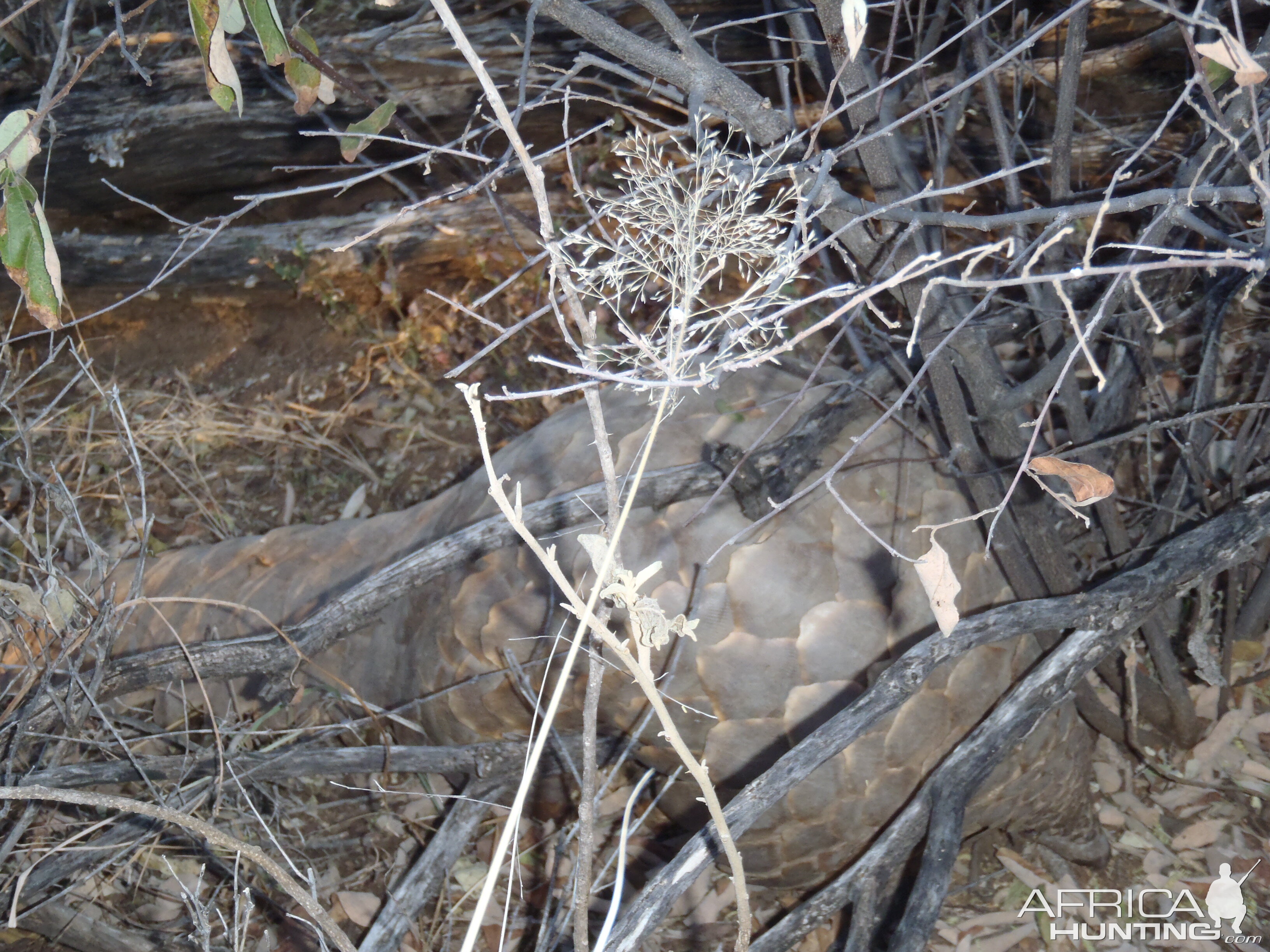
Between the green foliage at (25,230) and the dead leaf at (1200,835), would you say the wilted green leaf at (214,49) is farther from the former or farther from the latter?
the dead leaf at (1200,835)

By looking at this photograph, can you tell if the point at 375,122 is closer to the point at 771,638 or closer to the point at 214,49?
the point at 214,49

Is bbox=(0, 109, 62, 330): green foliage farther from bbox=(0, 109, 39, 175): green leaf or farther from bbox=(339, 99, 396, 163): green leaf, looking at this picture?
bbox=(339, 99, 396, 163): green leaf

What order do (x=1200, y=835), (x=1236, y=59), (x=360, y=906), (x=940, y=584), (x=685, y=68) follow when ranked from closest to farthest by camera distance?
(x=1236, y=59) → (x=940, y=584) → (x=685, y=68) → (x=1200, y=835) → (x=360, y=906)

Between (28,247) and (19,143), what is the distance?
0.45 ft

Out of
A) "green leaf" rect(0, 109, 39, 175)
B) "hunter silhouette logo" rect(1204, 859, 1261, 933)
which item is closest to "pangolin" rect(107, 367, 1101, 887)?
"hunter silhouette logo" rect(1204, 859, 1261, 933)

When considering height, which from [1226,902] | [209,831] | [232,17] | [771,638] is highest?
[232,17]

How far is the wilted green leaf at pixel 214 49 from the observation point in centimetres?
112

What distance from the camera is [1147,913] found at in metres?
1.92

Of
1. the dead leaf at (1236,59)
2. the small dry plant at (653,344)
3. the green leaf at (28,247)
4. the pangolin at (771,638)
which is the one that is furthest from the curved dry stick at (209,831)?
the dead leaf at (1236,59)

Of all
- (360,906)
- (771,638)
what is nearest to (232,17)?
(771,638)

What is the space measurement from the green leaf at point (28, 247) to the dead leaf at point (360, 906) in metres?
1.54

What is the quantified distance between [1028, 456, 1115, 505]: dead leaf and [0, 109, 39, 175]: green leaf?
4.54 feet

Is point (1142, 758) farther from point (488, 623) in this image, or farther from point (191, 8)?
point (191, 8)

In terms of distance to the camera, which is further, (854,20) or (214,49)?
(214,49)
